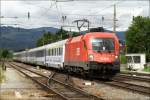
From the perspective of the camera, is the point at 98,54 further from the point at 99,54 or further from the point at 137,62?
the point at 137,62

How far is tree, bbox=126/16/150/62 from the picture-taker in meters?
112

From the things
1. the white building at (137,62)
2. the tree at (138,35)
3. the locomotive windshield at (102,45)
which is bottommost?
the white building at (137,62)

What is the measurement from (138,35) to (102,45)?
3594 inches

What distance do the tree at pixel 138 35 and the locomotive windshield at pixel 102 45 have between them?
84.2 m

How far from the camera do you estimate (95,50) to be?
1023 inches

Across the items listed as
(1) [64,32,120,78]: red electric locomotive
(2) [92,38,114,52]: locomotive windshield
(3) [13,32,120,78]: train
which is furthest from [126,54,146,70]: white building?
(2) [92,38,114,52]: locomotive windshield

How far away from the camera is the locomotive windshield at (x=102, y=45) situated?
85.5 feet

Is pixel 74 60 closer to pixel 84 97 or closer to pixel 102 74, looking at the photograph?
pixel 102 74

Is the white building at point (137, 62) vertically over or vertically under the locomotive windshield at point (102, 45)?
under

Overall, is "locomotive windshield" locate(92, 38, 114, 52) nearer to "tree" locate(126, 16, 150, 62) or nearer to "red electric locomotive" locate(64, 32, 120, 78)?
"red electric locomotive" locate(64, 32, 120, 78)

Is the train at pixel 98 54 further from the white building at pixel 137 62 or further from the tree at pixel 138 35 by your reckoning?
the tree at pixel 138 35

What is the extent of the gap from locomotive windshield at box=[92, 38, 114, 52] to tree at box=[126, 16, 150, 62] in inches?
3316

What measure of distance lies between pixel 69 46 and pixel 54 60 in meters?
8.77

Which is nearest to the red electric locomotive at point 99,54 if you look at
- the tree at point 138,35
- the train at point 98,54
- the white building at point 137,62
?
the train at point 98,54
